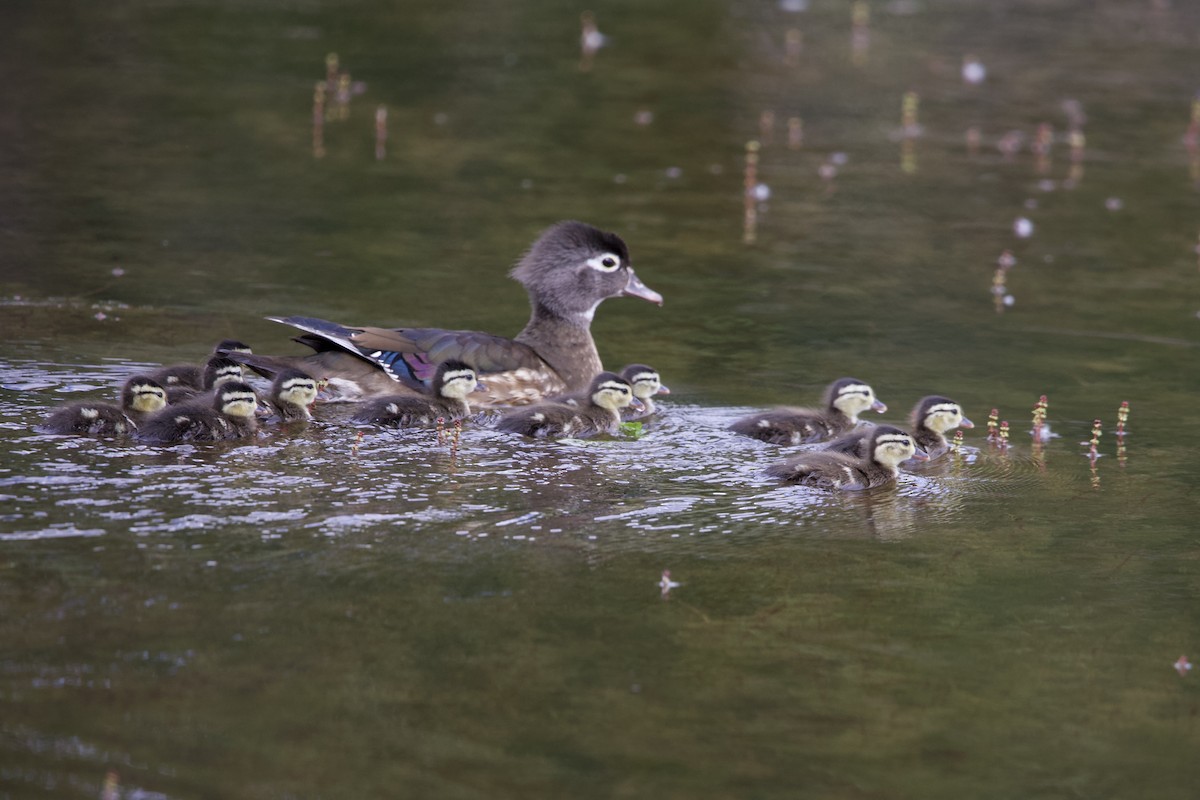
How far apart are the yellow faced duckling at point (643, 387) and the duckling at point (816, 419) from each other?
47 cm

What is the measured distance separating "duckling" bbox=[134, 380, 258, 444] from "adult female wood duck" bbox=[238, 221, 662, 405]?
995 mm

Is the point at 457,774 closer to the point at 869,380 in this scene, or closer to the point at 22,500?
the point at 22,500

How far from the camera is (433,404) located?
8.27 m

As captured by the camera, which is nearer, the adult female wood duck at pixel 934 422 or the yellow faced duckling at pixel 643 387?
the adult female wood duck at pixel 934 422

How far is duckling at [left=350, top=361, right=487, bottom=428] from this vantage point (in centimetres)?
810

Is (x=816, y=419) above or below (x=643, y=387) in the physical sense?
below

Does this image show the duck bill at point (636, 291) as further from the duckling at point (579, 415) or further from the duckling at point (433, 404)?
the duckling at point (433, 404)

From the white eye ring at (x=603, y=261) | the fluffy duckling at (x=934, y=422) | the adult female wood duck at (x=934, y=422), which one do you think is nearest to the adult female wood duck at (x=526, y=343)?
the white eye ring at (x=603, y=261)

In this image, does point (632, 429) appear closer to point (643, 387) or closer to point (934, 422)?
point (643, 387)

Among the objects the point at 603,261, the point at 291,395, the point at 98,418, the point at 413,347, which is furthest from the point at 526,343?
the point at 98,418

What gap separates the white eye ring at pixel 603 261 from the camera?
9453 millimetres

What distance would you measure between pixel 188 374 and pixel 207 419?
2.84 feet

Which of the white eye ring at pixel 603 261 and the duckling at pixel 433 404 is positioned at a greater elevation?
A: the white eye ring at pixel 603 261

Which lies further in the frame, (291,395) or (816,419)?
(816,419)
